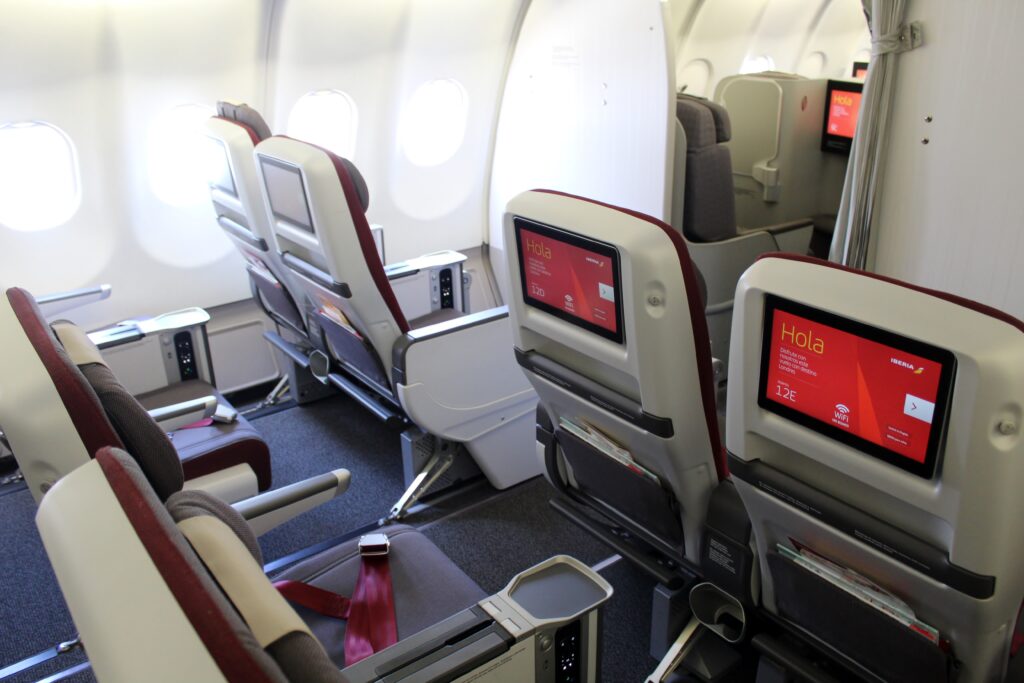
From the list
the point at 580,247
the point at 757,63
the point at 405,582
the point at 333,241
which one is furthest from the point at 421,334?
the point at 757,63

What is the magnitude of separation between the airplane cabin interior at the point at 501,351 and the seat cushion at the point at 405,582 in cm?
1

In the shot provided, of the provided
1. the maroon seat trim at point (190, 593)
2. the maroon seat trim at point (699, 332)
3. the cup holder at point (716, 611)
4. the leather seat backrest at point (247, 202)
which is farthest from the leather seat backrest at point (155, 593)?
the leather seat backrest at point (247, 202)

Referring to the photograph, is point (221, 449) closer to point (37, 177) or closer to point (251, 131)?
point (251, 131)

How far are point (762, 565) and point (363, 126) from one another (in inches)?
147

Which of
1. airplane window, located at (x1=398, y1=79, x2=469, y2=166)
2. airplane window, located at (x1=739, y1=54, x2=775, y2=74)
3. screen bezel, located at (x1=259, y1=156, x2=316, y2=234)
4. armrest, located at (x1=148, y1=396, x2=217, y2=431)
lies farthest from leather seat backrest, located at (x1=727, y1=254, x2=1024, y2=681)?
airplane window, located at (x1=739, y1=54, x2=775, y2=74)

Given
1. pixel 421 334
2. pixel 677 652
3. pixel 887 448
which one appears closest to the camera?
pixel 887 448

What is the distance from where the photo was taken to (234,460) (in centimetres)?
299

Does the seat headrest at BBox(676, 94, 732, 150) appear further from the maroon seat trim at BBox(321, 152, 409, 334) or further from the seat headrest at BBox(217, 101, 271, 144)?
the seat headrest at BBox(217, 101, 271, 144)

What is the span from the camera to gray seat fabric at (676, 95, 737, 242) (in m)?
4.00

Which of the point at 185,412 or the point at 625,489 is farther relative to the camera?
the point at 185,412

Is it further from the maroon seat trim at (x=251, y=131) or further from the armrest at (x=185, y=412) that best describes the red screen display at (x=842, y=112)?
the armrest at (x=185, y=412)

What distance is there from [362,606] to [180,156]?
318 cm

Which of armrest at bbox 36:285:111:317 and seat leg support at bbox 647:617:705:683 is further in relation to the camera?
armrest at bbox 36:285:111:317

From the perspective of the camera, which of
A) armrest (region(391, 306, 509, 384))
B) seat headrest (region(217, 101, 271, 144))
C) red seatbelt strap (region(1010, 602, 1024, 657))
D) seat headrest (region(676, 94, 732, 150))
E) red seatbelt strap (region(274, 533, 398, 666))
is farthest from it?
seat headrest (region(676, 94, 732, 150))
